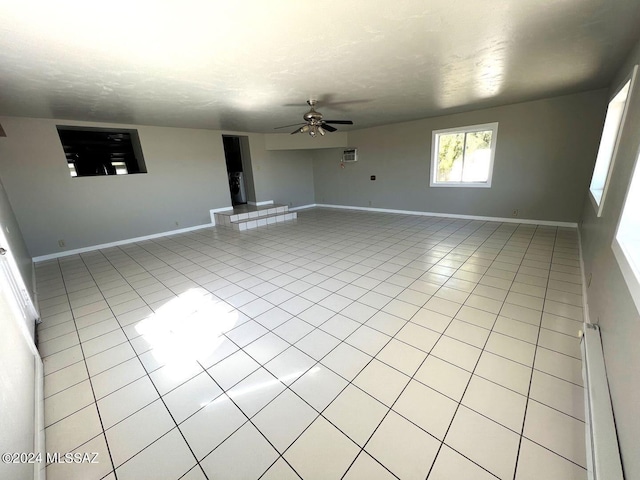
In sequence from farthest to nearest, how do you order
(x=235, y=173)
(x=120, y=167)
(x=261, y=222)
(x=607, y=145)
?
(x=235, y=173) < (x=261, y=222) < (x=120, y=167) < (x=607, y=145)

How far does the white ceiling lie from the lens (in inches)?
67.0

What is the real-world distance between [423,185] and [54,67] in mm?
6590

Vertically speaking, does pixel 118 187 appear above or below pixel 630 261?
above

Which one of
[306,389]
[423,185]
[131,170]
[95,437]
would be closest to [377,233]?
[423,185]

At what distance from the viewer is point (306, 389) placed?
1714mm

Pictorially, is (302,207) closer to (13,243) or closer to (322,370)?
(13,243)

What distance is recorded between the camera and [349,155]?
25.6 feet

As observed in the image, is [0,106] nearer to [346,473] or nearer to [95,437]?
[95,437]

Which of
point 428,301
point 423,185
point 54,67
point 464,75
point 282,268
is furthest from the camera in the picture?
point 423,185

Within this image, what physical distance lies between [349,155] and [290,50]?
572 cm

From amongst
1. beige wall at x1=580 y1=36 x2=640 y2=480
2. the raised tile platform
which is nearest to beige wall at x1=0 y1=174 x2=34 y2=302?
the raised tile platform

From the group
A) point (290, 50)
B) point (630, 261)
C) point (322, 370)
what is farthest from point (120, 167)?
point (630, 261)

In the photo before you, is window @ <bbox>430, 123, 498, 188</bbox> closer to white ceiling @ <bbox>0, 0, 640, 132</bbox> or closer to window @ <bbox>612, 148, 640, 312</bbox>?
white ceiling @ <bbox>0, 0, 640, 132</bbox>

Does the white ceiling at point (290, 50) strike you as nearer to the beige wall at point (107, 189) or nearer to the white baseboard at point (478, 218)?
the beige wall at point (107, 189)
